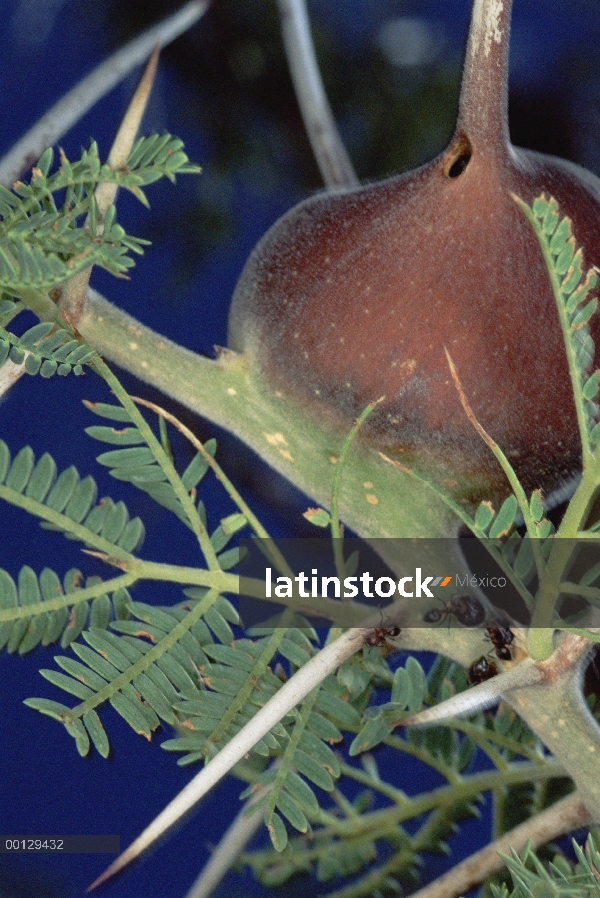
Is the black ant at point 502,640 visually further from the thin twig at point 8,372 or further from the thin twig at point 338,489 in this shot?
the thin twig at point 8,372

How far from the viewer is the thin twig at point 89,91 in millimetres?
338

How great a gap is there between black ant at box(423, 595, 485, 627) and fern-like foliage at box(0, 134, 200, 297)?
0.15 meters

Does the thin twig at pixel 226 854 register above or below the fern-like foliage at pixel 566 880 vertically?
below

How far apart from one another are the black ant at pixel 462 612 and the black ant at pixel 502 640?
0.02 metres

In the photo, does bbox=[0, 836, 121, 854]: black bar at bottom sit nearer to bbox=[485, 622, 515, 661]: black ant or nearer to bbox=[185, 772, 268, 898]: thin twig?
bbox=[185, 772, 268, 898]: thin twig

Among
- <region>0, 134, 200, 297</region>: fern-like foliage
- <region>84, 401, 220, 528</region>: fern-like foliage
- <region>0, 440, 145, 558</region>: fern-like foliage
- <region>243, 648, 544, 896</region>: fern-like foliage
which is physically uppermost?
<region>0, 134, 200, 297</region>: fern-like foliage

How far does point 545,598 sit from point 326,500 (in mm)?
100

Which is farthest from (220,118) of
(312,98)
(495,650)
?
(495,650)

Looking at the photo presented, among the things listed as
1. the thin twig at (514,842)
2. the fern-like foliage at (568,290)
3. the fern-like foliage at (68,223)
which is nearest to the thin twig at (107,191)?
the fern-like foliage at (68,223)

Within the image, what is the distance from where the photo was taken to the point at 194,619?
0.96 feet

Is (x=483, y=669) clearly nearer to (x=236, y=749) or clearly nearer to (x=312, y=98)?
(x=236, y=749)

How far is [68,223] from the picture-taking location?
0.85ft

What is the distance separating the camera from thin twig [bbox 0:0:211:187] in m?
0.34

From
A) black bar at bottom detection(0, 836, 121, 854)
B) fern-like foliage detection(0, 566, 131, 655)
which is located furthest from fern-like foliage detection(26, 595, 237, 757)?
black bar at bottom detection(0, 836, 121, 854)
